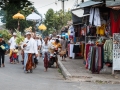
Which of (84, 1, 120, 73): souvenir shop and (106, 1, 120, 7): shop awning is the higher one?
(106, 1, 120, 7): shop awning

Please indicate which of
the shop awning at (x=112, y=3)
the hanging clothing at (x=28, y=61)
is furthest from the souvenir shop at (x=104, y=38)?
the hanging clothing at (x=28, y=61)

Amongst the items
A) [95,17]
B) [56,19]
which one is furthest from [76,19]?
[56,19]

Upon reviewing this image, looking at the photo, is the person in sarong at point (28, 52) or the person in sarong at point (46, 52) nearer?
the person in sarong at point (28, 52)

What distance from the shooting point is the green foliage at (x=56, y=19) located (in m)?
62.8

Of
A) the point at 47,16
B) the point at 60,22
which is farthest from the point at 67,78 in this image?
the point at 47,16

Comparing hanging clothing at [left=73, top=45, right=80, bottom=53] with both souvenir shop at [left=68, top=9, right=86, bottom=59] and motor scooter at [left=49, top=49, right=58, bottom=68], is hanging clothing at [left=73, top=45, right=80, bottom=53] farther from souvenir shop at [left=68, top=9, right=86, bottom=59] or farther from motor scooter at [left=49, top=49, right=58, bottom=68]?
motor scooter at [left=49, top=49, right=58, bottom=68]

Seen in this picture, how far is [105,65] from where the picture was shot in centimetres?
1596

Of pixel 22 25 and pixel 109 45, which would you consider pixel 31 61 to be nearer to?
pixel 109 45

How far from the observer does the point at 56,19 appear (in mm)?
65188

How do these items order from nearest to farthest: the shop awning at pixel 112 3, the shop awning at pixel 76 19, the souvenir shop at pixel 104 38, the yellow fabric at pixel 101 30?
1. the shop awning at pixel 112 3
2. the souvenir shop at pixel 104 38
3. the yellow fabric at pixel 101 30
4. the shop awning at pixel 76 19

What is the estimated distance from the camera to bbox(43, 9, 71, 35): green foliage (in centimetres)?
6283

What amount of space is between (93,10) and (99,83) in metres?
4.05

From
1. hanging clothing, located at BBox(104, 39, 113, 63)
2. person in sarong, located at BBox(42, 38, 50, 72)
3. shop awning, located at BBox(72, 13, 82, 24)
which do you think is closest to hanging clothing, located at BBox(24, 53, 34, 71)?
person in sarong, located at BBox(42, 38, 50, 72)

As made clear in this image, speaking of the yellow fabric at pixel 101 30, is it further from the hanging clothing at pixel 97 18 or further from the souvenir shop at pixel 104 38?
the hanging clothing at pixel 97 18
